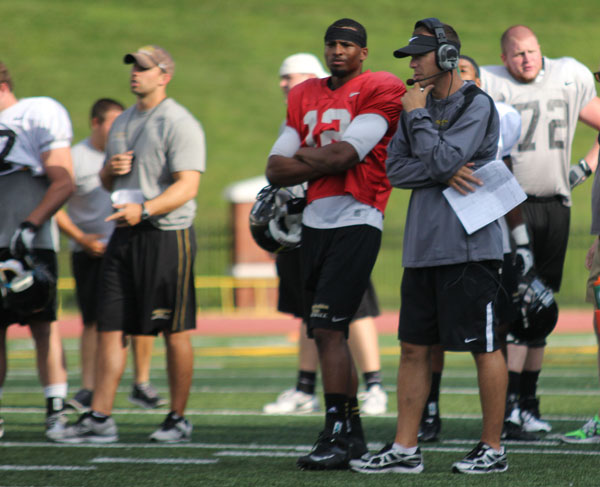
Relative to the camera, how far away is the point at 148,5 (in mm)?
40531

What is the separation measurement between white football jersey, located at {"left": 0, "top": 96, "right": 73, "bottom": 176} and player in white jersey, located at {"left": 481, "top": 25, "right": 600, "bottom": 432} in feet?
8.43

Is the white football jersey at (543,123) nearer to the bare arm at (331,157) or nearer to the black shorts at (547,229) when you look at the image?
the black shorts at (547,229)

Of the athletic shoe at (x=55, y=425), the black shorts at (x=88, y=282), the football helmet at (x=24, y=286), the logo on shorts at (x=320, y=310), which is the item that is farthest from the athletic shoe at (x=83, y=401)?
the logo on shorts at (x=320, y=310)

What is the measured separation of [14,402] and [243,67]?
2994 cm

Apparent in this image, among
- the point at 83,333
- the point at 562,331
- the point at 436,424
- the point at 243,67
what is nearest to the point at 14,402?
the point at 83,333

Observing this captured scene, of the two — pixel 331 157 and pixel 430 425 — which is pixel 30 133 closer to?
pixel 331 157

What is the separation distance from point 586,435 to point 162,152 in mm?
2792

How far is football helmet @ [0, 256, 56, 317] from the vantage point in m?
5.75

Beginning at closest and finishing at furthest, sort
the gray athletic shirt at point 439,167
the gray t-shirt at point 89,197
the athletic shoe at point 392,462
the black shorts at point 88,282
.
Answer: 1. the gray athletic shirt at point 439,167
2. the athletic shoe at point 392,462
3. the black shorts at point 88,282
4. the gray t-shirt at point 89,197

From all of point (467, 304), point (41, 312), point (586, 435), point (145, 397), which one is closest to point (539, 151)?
point (586, 435)

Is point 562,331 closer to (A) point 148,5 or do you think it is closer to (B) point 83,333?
(B) point 83,333

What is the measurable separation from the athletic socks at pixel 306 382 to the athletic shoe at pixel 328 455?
2216 mm

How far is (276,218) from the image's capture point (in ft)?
17.1

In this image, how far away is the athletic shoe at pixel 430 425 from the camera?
5633 mm
